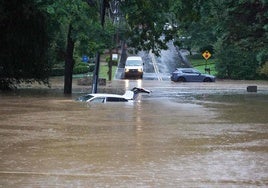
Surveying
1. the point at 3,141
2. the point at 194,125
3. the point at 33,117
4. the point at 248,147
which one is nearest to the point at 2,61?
the point at 33,117

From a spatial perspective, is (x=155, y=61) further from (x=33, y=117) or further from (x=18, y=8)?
(x=33, y=117)

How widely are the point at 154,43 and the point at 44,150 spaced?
2644 centimetres

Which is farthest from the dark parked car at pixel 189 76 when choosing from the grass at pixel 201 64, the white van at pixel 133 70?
the grass at pixel 201 64

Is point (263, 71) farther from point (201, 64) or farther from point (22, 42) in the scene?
point (22, 42)

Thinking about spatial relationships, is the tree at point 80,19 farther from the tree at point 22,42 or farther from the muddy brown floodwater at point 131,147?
the muddy brown floodwater at point 131,147

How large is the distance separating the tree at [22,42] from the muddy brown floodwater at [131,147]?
8954 mm

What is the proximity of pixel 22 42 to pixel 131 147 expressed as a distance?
21157 mm

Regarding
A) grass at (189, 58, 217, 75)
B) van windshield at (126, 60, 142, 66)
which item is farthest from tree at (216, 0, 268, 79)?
grass at (189, 58, 217, 75)

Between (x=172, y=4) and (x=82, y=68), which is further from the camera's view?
(x=82, y=68)

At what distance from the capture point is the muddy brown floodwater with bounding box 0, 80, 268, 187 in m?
12.0

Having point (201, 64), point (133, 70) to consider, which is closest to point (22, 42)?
point (133, 70)

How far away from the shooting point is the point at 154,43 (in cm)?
4112

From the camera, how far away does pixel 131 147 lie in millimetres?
15969

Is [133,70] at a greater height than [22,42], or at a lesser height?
lesser
